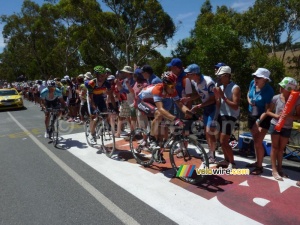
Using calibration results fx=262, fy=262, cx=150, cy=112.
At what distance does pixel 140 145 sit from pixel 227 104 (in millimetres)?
2079

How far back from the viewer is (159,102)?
4.48 meters

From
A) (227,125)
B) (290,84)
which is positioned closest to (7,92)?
(227,125)

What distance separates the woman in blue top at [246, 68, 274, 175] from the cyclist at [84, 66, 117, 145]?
3.22m

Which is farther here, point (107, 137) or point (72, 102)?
point (72, 102)

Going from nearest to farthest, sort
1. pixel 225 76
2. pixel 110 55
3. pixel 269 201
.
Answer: pixel 269 201
pixel 225 76
pixel 110 55

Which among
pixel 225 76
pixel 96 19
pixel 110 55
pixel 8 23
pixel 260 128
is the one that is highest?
pixel 8 23

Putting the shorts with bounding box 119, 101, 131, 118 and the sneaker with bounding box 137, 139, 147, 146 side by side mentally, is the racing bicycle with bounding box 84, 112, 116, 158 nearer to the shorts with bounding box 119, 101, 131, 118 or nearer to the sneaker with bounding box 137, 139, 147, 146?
the sneaker with bounding box 137, 139, 147, 146

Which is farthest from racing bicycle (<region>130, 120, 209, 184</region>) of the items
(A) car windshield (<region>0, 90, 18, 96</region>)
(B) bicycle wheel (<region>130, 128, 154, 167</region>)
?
(A) car windshield (<region>0, 90, 18, 96</region>)

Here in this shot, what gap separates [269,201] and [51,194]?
3.29 metres

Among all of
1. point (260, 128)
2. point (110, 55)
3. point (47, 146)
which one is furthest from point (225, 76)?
point (110, 55)

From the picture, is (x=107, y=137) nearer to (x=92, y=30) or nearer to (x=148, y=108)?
(x=148, y=108)

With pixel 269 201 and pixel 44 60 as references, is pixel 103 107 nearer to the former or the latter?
pixel 269 201

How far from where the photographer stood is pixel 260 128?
4570 mm

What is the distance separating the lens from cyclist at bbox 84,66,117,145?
6.36m
